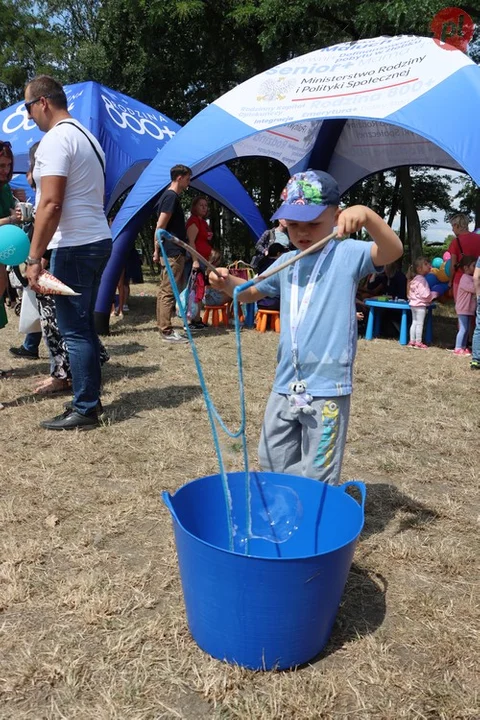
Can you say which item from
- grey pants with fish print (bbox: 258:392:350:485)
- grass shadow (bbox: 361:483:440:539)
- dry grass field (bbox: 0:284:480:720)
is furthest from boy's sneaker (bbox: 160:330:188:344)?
grey pants with fish print (bbox: 258:392:350:485)

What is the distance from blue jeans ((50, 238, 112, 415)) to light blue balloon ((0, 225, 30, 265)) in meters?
0.17

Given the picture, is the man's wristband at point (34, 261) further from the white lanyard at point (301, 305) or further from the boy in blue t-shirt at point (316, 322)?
the white lanyard at point (301, 305)

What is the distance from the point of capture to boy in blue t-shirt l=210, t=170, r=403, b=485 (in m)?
1.96

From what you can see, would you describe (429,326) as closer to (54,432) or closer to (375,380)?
(375,380)

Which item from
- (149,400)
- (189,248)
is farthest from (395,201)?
(189,248)

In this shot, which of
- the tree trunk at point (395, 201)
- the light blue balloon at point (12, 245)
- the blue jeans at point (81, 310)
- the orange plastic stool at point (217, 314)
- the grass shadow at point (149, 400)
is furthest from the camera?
the tree trunk at point (395, 201)

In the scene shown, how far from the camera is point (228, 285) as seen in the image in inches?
81.8

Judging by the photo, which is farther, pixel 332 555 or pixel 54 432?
pixel 54 432

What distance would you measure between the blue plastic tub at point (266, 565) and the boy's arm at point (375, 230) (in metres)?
0.76

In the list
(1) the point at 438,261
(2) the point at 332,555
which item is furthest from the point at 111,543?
(1) the point at 438,261

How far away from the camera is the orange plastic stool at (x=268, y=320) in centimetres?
746

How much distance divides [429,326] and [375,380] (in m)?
2.48

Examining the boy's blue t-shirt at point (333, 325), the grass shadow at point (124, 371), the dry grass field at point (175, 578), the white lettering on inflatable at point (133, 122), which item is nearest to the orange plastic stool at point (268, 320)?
the grass shadow at point (124, 371)

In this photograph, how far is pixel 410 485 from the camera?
3051 mm
